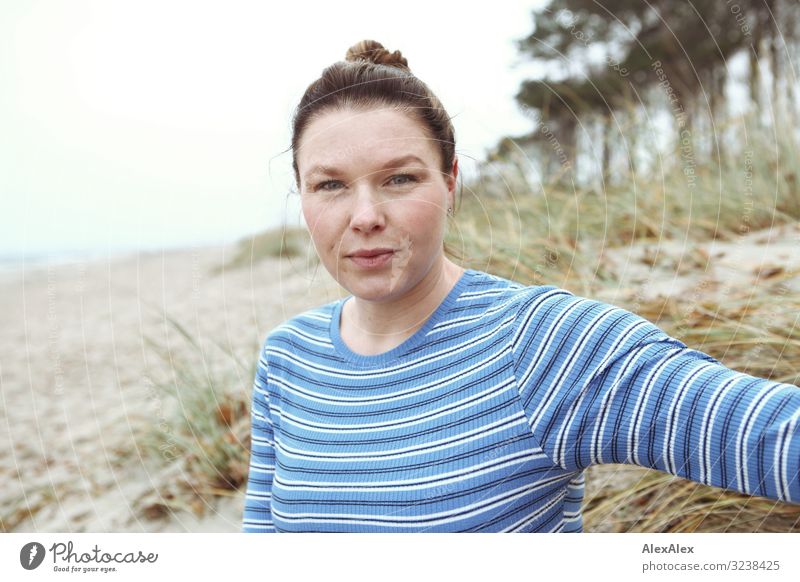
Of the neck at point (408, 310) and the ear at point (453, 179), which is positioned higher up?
the ear at point (453, 179)

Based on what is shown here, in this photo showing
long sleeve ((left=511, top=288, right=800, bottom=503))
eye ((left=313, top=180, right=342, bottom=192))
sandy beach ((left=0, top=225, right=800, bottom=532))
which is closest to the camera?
long sleeve ((left=511, top=288, right=800, bottom=503))

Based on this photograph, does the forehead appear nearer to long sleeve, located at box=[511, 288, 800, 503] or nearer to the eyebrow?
the eyebrow

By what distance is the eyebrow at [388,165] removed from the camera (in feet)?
3.55

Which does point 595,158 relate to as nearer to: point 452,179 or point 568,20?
point 568,20

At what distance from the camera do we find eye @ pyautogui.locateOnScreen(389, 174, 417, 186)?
1095 millimetres

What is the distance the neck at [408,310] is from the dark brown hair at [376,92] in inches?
7.7

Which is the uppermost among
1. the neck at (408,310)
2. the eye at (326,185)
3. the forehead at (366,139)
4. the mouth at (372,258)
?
the forehead at (366,139)

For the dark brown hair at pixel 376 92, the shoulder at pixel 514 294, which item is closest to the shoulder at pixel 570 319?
the shoulder at pixel 514 294

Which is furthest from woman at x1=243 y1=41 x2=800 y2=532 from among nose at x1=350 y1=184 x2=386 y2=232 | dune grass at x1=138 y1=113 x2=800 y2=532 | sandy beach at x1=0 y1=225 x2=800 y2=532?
sandy beach at x1=0 y1=225 x2=800 y2=532

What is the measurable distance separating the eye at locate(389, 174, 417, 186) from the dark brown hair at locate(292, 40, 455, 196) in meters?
0.11

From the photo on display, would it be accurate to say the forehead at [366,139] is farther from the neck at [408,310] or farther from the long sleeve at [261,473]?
the long sleeve at [261,473]
